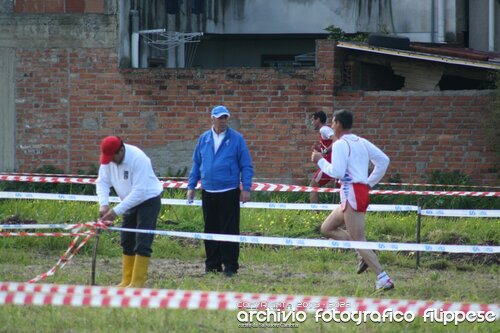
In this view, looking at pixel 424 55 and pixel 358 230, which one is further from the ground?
pixel 424 55

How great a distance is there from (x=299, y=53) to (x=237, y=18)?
1793 mm

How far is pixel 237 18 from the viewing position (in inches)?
866

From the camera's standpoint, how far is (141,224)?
10.5m

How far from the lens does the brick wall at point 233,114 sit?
17234 mm

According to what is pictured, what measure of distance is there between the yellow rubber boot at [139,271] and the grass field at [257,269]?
0.63ft

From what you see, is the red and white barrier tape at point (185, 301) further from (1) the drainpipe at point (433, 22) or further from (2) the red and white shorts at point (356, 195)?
(1) the drainpipe at point (433, 22)

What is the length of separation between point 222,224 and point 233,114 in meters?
6.39

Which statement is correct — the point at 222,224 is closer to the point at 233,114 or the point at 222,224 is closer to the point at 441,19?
the point at 233,114

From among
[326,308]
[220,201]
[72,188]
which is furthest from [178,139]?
[326,308]

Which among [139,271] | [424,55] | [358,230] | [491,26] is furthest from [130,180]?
[491,26]

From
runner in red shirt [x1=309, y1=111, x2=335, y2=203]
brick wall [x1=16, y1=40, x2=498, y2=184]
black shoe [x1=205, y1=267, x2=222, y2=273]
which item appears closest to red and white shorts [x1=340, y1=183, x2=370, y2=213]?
black shoe [x1=205, y1=267, x2=222, y2=273]

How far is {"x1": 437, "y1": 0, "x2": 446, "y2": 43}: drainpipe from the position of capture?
20.4 m

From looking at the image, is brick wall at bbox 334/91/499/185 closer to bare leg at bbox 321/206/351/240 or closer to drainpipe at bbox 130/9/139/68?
drainpipe at bbox 130/9/139/68

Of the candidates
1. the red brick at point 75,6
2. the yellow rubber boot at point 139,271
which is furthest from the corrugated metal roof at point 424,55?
the yellow rubber boot at point 139,271
